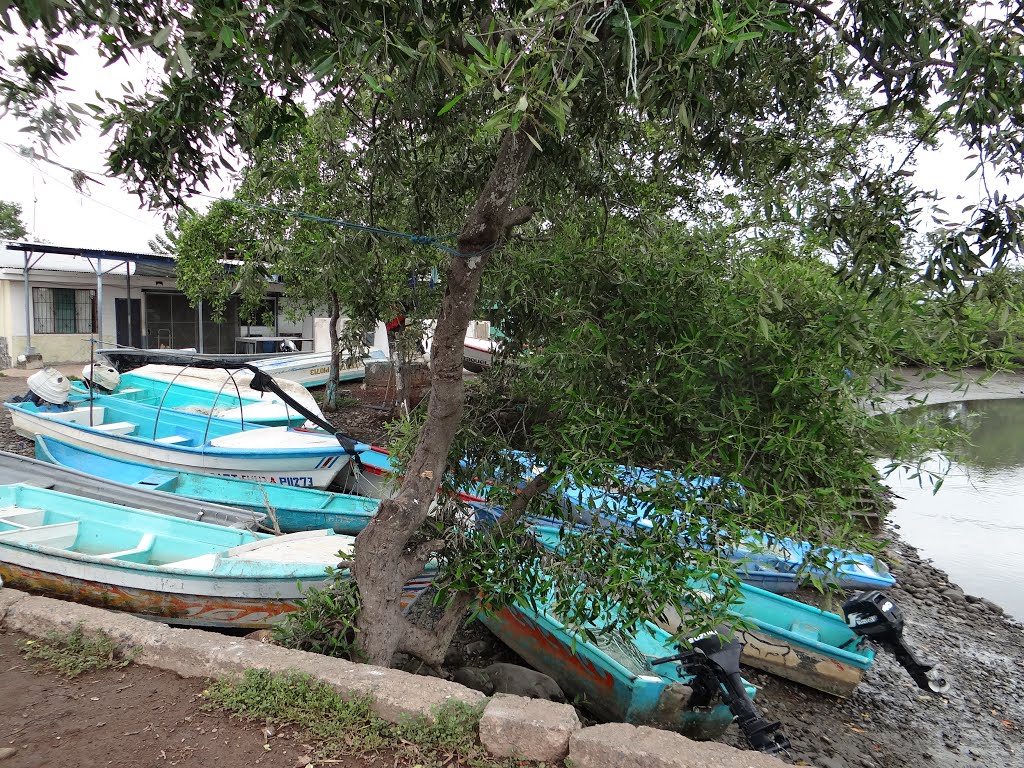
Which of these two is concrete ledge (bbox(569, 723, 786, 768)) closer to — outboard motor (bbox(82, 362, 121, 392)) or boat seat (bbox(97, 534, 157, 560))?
boat seat (bbox(97, 534, 157, 560))

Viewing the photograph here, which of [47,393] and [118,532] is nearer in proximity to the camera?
[118,532]

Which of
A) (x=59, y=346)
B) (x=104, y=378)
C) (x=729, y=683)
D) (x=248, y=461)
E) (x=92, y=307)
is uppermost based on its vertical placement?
(x=92, y=307)

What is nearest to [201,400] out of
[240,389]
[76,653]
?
[240,389]

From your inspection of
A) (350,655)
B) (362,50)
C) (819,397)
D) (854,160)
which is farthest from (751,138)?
(350,655)

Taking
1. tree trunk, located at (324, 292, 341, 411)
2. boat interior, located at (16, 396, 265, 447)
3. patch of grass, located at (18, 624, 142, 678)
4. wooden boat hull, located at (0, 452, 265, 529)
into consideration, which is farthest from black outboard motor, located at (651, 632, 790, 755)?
tree trunk, located at (324, 292, 341, 411)

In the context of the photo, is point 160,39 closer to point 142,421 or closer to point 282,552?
point 282,552

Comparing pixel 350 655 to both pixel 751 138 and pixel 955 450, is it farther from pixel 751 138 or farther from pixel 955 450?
pixel 751 138

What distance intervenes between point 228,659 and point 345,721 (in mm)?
865

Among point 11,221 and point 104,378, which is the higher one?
point 11,221

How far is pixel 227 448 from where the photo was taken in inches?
363

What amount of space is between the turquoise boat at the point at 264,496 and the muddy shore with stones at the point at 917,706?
97.8 inches

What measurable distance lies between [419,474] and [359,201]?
2.52 metres

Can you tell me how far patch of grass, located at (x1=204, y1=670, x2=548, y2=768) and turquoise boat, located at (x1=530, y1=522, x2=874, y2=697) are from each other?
2827 mm

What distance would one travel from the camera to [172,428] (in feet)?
37.4
